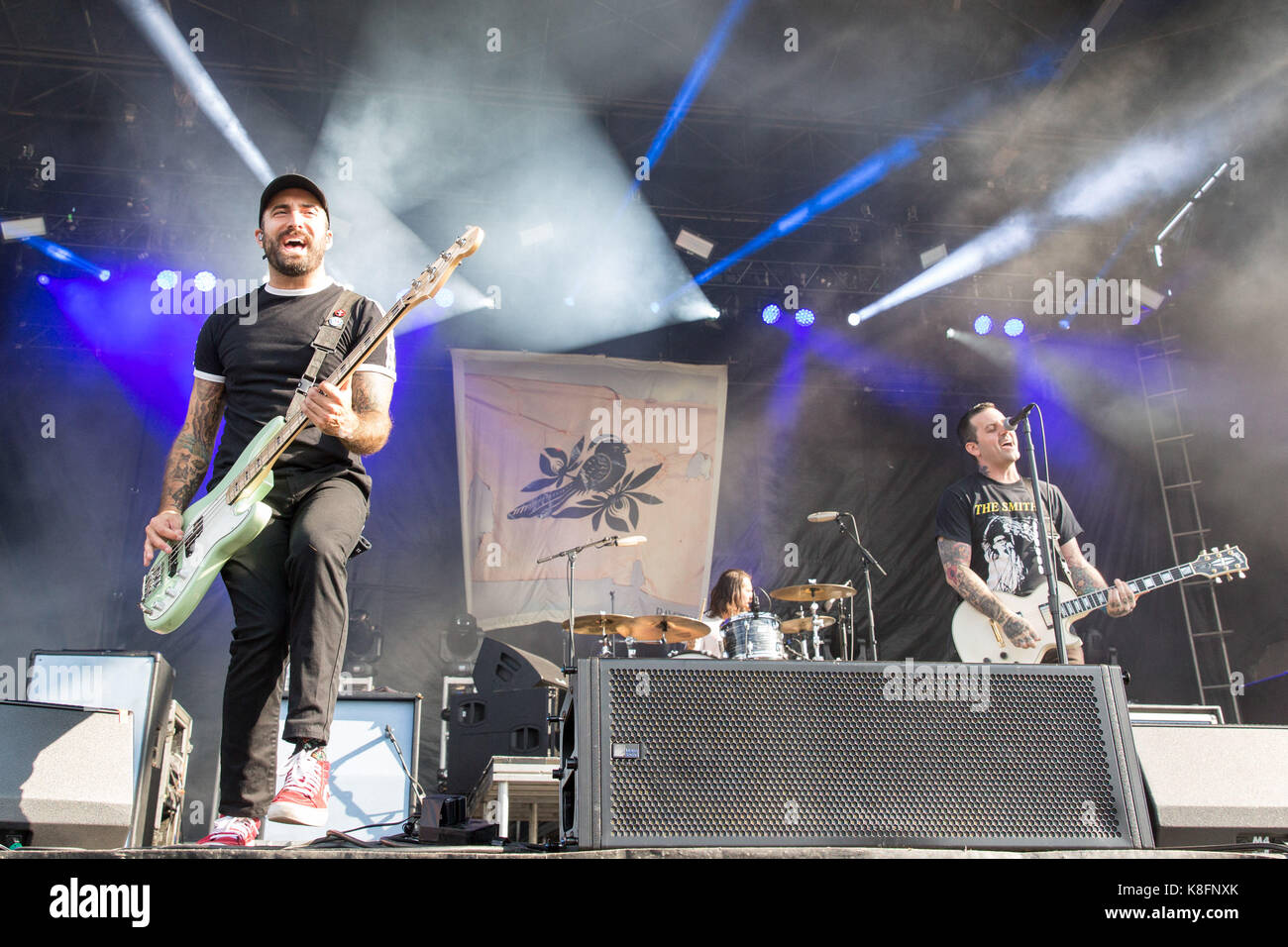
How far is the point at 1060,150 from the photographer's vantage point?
8.20m

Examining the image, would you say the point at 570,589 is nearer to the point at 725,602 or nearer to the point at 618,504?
the point at 725,602

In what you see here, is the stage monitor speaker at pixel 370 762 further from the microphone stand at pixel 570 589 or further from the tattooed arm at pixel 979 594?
the tattooed arm at pixel 979 594

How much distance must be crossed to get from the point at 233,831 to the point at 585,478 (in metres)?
6.34

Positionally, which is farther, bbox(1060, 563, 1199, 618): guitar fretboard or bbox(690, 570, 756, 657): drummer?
bbox(690, 570, 756, 657): drummer

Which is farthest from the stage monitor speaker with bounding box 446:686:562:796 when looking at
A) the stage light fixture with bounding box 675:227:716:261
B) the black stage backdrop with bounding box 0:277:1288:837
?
the stage light fixture with bounding box 675:227:716:261

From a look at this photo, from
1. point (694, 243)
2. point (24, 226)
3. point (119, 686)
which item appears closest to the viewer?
point (119, 686)

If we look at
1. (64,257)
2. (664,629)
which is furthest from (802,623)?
(64,257)

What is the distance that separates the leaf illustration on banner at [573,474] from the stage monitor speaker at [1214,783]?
6.14m

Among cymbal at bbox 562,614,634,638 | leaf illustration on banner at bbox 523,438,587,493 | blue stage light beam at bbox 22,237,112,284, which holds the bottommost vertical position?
cymbal at bbox 562,614,634,638

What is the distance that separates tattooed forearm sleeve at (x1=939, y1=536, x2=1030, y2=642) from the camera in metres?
5.52

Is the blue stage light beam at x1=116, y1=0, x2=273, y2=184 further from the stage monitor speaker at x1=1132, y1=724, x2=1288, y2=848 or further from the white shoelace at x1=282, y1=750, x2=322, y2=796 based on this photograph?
the stage monitor speaker at x1=1132, y1=724, x2=1288, y2=848

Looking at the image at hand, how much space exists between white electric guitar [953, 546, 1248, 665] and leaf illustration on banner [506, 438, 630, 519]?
350cm

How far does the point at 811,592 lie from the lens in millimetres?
6680
